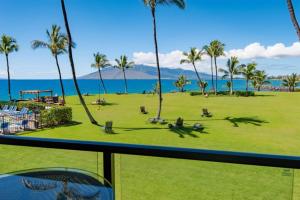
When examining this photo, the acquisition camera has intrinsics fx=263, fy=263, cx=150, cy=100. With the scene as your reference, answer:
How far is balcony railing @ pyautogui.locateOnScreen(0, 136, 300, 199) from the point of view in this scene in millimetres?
1424

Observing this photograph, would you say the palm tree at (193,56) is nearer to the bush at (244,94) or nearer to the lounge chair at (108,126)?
the bush at (244,94)

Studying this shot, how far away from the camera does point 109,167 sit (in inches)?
71.6

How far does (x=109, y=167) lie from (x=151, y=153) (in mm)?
369

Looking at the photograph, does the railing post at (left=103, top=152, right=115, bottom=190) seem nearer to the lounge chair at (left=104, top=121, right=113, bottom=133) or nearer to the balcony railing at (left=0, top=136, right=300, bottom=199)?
the balcony railing at (left=0, top=136, right=300, bottom=199)

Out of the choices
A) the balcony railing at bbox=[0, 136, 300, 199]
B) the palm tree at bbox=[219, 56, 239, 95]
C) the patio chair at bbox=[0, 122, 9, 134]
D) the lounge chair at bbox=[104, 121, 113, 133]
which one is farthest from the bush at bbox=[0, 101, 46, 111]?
the palm tree at bbox=[219, 56, 239, 95]

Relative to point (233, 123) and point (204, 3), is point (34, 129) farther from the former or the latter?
point (204, 3)

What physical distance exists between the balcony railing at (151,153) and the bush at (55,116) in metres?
14.0

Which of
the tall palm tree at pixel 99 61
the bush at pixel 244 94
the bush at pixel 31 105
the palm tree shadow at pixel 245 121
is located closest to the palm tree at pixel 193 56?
the bush at pixel 244 94

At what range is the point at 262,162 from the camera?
56.5 inches

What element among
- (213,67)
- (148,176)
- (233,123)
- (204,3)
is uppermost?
(204,3)

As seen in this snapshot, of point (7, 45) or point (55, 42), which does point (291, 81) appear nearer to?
point (55, 42)

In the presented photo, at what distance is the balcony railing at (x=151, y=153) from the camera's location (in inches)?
56.1

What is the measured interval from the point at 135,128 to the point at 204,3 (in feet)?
102

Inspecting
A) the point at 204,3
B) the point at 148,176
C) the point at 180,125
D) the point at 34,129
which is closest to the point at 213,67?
the point at 204,3
